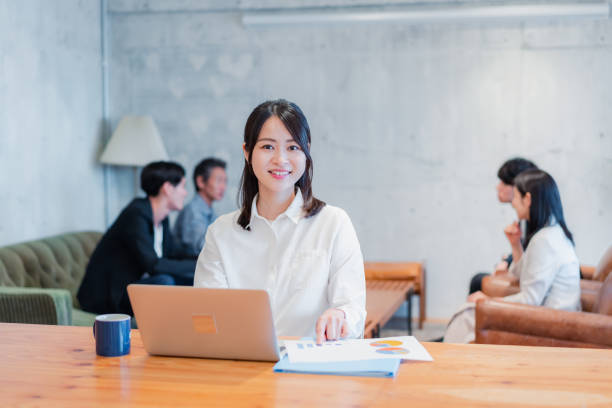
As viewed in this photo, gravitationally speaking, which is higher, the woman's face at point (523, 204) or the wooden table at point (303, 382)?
the woman's face at point (523, 204)

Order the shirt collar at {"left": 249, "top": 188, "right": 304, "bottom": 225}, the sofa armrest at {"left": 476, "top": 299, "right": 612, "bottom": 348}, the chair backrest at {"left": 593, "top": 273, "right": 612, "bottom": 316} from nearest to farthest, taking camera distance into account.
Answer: the shirt collar at {"left": 249, "top": 188, "right": 304, "bottom": 225} < the sofa armrest at {"left": 476, "top": 299, "right": 612, "bottom": 348} < the chair backrest at {"left": 593, "top": 273, "right": 612, "bottom": 316}

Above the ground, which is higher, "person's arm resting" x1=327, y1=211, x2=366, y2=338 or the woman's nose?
the woman's nose

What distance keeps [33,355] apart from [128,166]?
4413mm

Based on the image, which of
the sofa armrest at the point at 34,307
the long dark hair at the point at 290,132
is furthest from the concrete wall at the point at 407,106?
the long dark hair at the point at 290,132

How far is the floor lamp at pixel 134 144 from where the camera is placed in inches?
215

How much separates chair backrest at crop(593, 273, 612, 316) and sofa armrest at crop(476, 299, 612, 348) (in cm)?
10

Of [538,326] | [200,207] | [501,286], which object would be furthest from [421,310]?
[538,326]

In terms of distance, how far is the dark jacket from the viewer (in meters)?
3.91

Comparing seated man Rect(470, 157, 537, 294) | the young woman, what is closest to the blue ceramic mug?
the young woman

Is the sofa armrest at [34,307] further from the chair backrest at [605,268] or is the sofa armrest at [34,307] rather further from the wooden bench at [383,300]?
the chair backrest at [605,268]

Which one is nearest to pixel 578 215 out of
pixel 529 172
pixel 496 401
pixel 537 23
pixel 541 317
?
pixel 537 23

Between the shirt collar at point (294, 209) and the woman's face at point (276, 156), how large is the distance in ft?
0.29

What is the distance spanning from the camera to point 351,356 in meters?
1.63

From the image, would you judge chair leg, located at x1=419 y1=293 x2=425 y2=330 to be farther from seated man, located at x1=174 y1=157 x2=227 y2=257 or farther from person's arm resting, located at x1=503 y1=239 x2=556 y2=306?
person's arm resting, located at x1=503 y1=239 x2=556 y2=306
